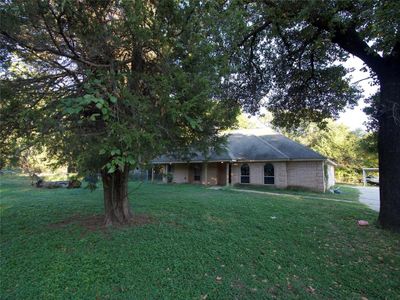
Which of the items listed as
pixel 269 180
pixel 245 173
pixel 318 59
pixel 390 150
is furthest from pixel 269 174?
pixel 390 150

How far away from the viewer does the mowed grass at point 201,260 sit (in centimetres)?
388

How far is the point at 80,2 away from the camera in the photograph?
166 inches

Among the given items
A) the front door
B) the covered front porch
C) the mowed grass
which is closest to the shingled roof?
the covered front porch

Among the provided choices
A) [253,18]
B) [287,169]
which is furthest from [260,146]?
[253,18]

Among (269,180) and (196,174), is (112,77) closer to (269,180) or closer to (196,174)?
(269,180)

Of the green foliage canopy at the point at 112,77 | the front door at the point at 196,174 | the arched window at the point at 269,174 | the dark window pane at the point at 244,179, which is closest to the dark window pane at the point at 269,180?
the arched window at the point at 269,174

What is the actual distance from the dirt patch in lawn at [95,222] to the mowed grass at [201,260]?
0.70ft

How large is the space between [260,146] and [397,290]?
17.4 metres

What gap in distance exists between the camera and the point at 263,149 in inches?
808

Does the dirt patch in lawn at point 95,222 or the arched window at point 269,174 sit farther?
the arched window at point 269,174

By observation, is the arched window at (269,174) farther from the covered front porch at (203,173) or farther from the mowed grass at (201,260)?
the mowed grass at (201,260)

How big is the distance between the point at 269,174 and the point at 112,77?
17.1m

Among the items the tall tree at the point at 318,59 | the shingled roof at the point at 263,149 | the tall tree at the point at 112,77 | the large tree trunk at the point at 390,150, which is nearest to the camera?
the tall tree at the point at 112,77

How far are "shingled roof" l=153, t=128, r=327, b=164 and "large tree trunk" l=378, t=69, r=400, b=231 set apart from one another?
1070cm
